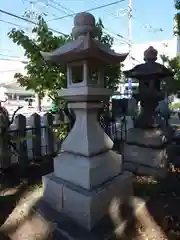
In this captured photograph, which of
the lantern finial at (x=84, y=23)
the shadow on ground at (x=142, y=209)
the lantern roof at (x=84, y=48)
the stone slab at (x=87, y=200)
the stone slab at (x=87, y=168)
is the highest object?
the lantern finial at (x=84, y=23)

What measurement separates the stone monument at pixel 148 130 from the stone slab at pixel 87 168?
1.45 meters

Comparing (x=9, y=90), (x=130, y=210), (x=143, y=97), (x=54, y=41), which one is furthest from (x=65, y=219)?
(x=9, y=90)

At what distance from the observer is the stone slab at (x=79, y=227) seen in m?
2.05

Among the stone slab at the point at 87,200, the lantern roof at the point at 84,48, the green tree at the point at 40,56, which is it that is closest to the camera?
the lantern roof at the point at 84,48

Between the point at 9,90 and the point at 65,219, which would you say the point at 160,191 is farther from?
the point at 9,90

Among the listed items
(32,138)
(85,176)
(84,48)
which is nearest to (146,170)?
(85,176)

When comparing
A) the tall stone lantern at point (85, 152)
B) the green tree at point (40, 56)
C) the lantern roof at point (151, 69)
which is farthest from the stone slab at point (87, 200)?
the lantern roof at point (151, 69)

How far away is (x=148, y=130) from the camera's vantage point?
393 centimetres

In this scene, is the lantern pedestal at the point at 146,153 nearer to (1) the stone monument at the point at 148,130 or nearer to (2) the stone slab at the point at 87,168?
(1) the stone monument at the point at 148,130

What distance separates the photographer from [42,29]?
3.69 meters

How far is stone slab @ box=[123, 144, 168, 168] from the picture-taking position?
378 centimetres

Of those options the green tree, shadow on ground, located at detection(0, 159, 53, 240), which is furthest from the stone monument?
shadow on ground, located at detection(0, 159, 53, 240)

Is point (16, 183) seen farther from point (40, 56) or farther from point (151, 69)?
point (151, 69)

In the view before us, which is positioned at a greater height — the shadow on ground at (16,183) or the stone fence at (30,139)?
the stone fence at (30,139)
